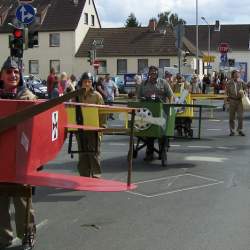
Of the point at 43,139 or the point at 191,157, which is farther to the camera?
the point at 191,157

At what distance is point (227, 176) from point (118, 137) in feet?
24.1

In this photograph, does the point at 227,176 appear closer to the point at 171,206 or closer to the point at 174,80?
the point at 171,206

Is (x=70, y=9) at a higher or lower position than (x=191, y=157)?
higher

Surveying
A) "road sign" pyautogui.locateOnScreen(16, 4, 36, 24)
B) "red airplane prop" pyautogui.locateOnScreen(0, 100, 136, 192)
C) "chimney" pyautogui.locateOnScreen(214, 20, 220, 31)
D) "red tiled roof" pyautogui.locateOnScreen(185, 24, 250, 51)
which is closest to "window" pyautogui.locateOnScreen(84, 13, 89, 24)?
"red tiled roof" pyautogui.locateOnScreen(185, 24, 250, 51)

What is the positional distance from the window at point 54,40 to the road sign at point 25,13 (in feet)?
170

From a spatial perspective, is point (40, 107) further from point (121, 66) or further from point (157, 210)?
point (121, 66)

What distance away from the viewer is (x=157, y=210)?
7.90 meters

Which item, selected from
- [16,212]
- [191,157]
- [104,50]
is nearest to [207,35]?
[104,50]

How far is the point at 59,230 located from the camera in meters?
6.90

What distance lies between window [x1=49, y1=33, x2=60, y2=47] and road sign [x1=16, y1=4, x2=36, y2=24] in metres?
51.9

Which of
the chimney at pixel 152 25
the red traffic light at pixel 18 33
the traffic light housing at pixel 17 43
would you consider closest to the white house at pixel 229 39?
the chimney at pixel 152 25

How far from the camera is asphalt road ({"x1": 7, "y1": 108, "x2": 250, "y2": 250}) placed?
6.44m

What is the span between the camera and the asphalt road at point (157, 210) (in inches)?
254

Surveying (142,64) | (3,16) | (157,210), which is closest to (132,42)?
(142,64)
